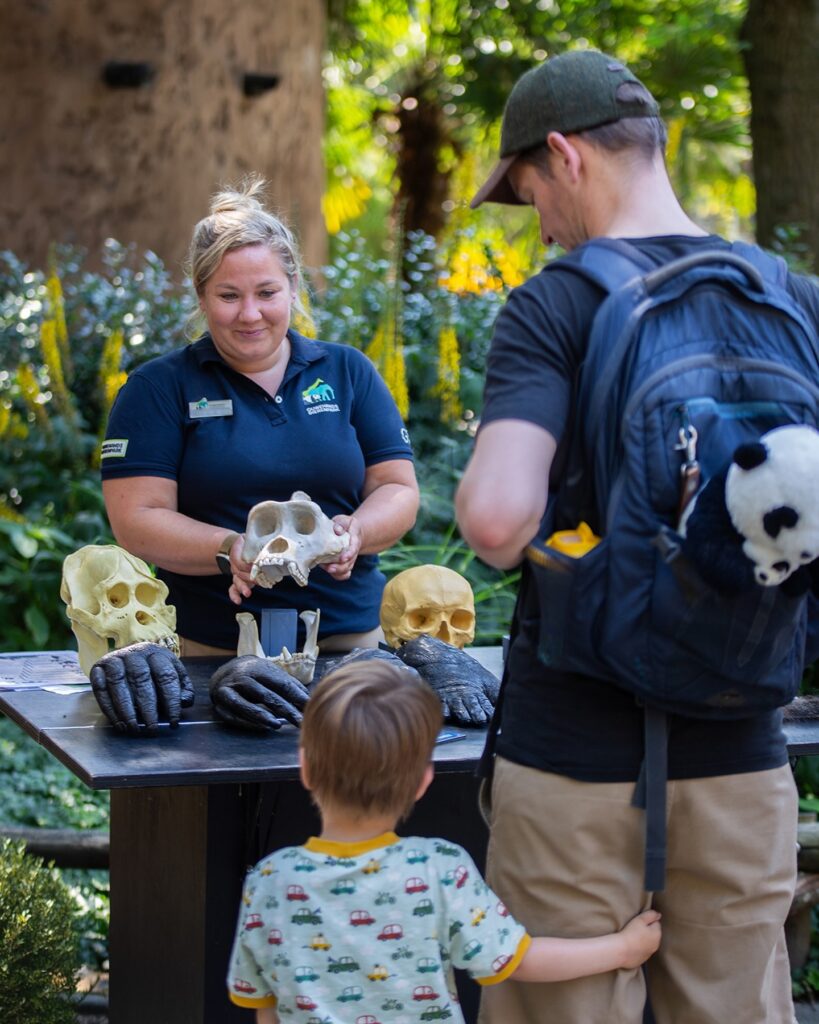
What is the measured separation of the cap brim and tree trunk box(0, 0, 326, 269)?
253 inches

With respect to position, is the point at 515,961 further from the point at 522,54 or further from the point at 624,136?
the point at 522,54

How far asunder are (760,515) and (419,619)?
1927 millimetres

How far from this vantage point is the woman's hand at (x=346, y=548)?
367 centimetres

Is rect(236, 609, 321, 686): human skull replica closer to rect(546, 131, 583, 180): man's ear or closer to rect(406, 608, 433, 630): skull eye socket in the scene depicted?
rect(406, 608, 433, 630): skull eye socket

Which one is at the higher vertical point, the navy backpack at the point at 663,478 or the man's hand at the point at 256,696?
the navy backpack at the point at 663,478

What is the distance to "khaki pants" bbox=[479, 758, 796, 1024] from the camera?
2359 millimetres

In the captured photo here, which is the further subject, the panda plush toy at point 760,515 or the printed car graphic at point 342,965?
the printed car graphic at point 342,965

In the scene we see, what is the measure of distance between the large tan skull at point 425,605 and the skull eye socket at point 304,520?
420mm

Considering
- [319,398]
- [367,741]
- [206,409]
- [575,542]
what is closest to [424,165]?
[319,398]

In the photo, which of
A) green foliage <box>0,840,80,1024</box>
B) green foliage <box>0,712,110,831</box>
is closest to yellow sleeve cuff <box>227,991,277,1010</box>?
green foliage <box>0,840,80,1024</box>

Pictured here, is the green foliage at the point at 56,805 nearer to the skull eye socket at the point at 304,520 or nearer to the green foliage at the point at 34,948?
the green foliage at the point at 34,948

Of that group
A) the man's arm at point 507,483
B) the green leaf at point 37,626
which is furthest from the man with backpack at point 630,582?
the green leaf at point 37,626

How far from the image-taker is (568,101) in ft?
7.87

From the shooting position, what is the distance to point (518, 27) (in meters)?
11.8
